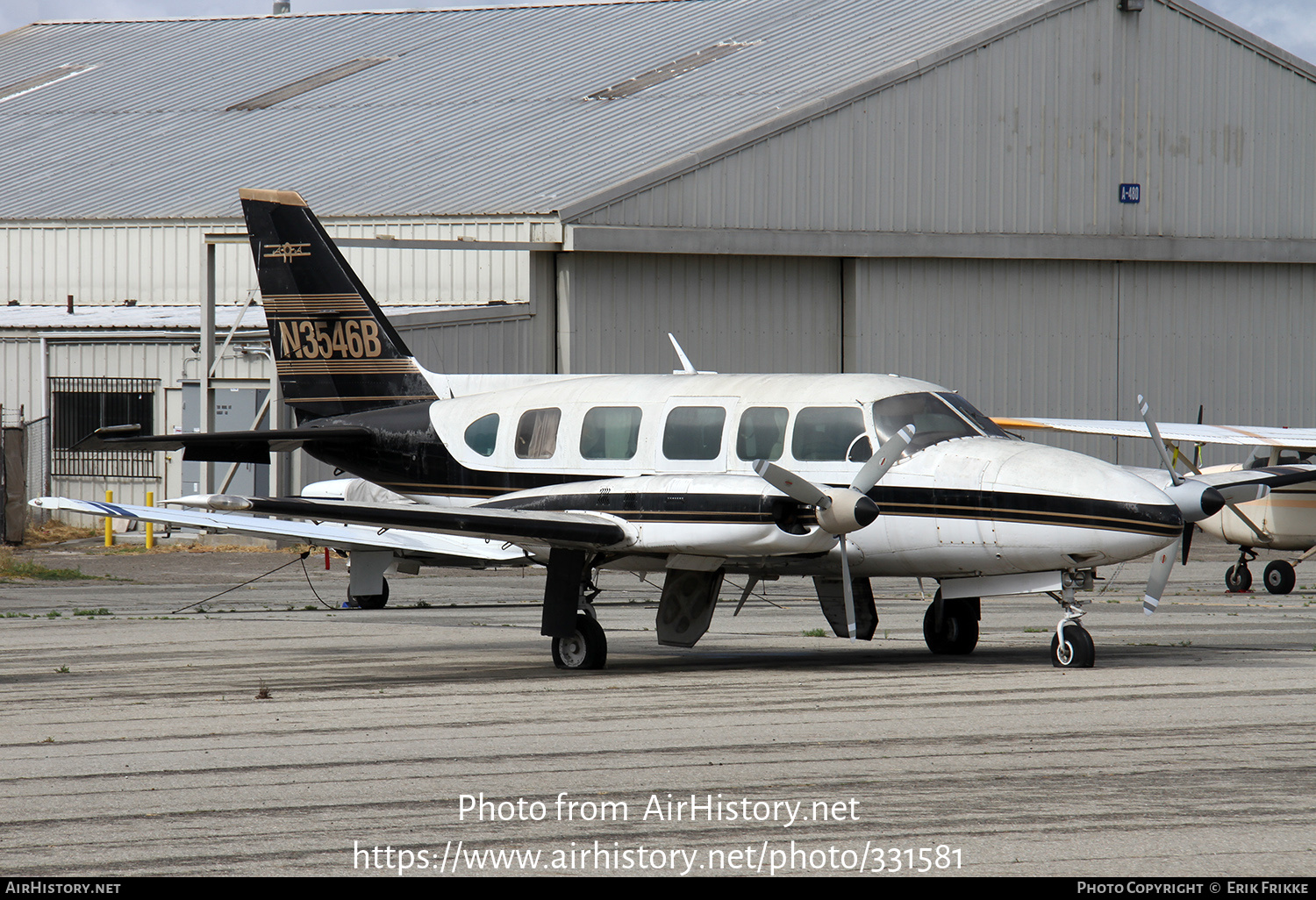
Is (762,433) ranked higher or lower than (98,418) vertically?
higher

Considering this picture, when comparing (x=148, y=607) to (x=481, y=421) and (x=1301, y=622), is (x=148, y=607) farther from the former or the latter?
(x=1301, y=622)

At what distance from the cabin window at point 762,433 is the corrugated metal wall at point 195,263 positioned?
18.2 meters

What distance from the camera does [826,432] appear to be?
14391 mm

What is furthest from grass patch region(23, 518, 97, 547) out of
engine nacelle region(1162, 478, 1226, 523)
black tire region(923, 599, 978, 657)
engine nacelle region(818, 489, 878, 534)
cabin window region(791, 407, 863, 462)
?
engine nacelle region(1162, 478, 1226, 523)

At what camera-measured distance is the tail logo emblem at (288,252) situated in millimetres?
18109

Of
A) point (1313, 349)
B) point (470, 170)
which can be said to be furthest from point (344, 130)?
point (1313, 349)

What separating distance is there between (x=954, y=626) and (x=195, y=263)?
85.2ft

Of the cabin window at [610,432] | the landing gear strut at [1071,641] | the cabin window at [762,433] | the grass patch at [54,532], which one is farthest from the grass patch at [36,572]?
the landing gear strut at [1071,641]

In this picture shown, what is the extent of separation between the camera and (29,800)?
883cm

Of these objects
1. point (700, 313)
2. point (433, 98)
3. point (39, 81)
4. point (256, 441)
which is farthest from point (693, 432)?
point (39, 81)

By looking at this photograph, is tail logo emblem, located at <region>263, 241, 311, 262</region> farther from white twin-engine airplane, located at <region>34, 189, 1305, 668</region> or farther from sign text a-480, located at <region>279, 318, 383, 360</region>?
white twin-engine airplane, located at <region>34, 189, 1305, 668</region>

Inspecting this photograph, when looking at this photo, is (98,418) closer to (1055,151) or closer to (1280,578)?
(1055,151)

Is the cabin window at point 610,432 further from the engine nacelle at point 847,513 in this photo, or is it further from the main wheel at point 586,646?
the engine nacelle at point 847,513

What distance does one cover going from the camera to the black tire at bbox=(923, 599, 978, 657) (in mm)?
15789
